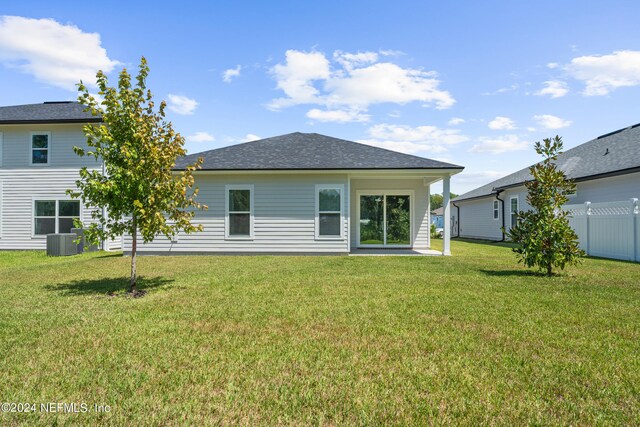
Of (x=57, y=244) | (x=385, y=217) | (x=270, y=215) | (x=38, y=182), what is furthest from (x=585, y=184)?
(x=38, y=182)

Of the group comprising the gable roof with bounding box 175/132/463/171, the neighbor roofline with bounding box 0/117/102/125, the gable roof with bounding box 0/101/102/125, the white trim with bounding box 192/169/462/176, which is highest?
the gable roof with bounding box 0/101/102/125

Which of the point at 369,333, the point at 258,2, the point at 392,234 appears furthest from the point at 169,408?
the point at 392,234

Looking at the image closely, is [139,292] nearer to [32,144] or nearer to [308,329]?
[308,329]

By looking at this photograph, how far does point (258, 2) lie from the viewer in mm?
12188

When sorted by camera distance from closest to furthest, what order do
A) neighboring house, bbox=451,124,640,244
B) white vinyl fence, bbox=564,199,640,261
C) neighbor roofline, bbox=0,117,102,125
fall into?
white vinyl fence, bbox=564,199,640,261, neighboring house, bbox=451,124,640,244, neighbor roofline, bbox=0,117,102,125

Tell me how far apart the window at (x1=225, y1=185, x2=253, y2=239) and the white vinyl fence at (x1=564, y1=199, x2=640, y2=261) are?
11.2 meters

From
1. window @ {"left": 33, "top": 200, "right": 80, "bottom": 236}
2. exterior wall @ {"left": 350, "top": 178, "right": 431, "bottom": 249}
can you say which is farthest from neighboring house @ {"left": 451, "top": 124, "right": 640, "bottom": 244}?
window @ {"left": 33, "top": 200, "right": 80, "bottom": 236}

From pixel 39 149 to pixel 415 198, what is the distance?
57.7 ft

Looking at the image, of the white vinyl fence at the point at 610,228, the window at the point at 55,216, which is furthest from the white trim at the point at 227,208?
the white vinyl fence at the point at 610,228

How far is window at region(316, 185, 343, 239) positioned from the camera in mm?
14469

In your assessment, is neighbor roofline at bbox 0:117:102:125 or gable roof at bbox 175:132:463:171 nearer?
gable roof at bbox 175:132:463:171

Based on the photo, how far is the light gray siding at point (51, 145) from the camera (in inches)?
673

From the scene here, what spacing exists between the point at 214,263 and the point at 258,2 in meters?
8.66

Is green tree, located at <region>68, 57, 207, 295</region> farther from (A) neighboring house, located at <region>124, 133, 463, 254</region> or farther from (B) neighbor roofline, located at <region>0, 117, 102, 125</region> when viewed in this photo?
(B) neighbor roofline, located at <region>0, 117, 102, 125</region>
